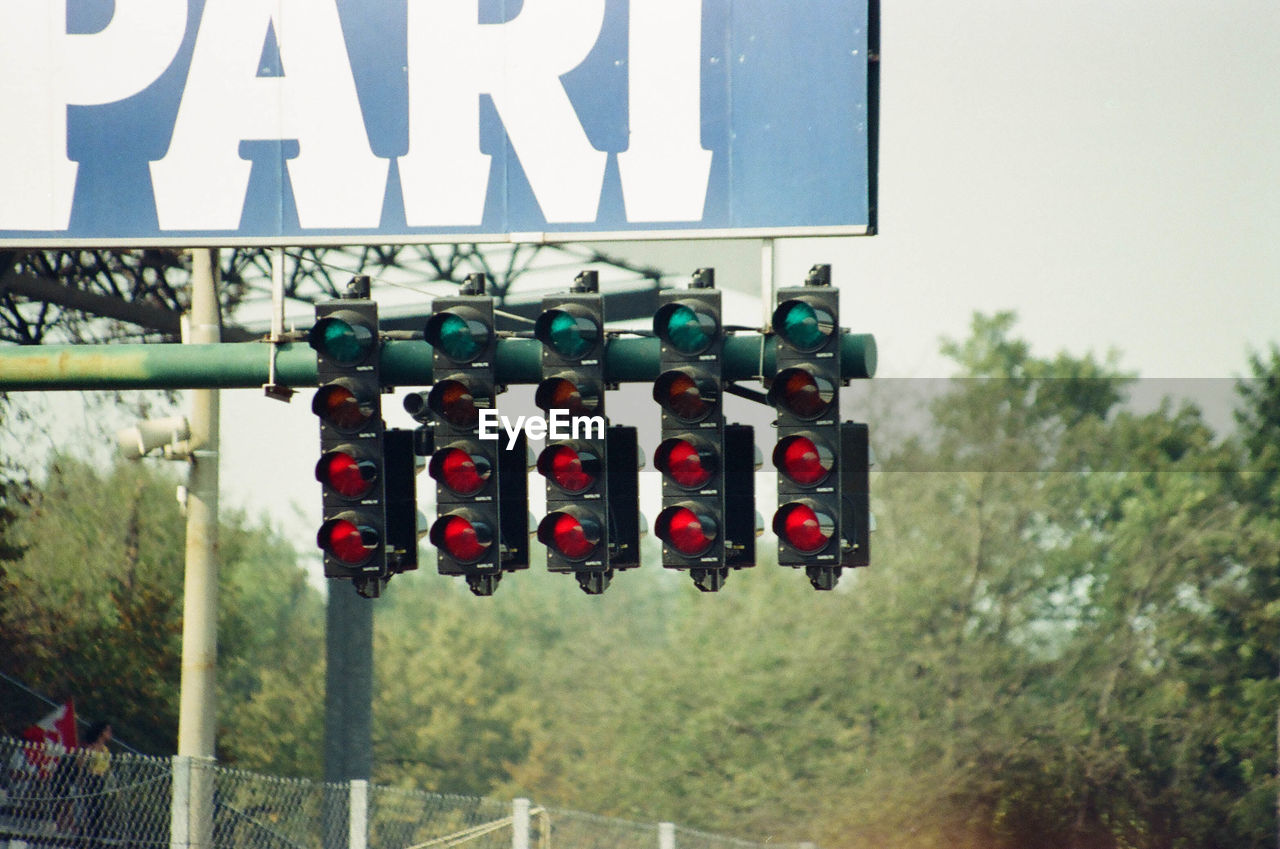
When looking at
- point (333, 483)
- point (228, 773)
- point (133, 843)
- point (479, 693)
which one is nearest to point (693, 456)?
point (333, 483)

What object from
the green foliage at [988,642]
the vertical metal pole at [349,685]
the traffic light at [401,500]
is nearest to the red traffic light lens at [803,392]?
the traffic light at [401,500]

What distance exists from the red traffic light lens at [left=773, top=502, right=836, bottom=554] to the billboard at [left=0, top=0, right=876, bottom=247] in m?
2.22

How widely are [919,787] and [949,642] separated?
4.25 m

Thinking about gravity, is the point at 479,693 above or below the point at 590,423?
below

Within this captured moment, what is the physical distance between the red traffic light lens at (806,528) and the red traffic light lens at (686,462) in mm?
408

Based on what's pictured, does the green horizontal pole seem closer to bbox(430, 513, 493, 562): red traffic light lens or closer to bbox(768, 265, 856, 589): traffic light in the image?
bbox(768, 265, 856, 589): traffic light

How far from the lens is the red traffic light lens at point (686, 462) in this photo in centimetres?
851

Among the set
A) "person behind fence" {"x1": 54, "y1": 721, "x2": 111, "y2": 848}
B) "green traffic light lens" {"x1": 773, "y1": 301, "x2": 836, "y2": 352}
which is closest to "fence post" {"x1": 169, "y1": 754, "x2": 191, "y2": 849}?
"person behind fence" {"x1": 54, "y1": 721, "x2": 111, "y2": 848}

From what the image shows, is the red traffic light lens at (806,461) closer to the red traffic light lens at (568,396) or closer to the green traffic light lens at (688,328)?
the green traffic light lens at (688,328)

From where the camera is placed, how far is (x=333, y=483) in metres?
8.84

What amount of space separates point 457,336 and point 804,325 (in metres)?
1.75

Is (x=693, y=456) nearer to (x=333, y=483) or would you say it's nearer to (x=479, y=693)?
(x=333, y=483)

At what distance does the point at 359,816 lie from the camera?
482 inches

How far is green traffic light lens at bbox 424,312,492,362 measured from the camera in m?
8.79
